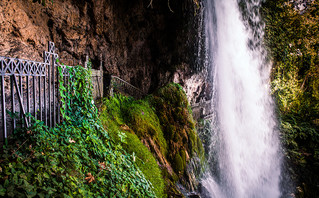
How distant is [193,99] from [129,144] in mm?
6972

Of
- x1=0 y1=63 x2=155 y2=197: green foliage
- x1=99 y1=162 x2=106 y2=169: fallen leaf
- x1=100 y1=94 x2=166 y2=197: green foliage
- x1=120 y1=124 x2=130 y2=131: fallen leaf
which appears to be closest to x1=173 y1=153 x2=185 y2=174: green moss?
x1=100 y1=94 x2=166 y2=197: green foliage

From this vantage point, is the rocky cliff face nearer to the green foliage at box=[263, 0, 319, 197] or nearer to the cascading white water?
the cascading white water

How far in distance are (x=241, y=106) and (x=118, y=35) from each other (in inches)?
334

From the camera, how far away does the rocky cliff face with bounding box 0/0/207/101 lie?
219 inches

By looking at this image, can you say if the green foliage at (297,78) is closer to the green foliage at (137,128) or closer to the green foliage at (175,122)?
the green foliage at (175,122)

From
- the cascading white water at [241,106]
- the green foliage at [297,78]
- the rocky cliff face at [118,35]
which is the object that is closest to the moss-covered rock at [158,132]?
the rocky cliff face at [118,35]

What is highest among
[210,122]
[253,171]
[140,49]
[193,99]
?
[140,49]

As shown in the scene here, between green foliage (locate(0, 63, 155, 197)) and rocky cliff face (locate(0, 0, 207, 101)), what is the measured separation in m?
3.48

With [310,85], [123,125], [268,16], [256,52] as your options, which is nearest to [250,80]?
[256,52]

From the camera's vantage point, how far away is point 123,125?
16.5ft

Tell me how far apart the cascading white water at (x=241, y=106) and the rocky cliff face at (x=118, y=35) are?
1.55m

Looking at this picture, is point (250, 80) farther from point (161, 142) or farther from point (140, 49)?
point (161, 142)

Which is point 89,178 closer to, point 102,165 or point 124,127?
point 102,165

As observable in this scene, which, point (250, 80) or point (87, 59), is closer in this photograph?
point (87, 59)
